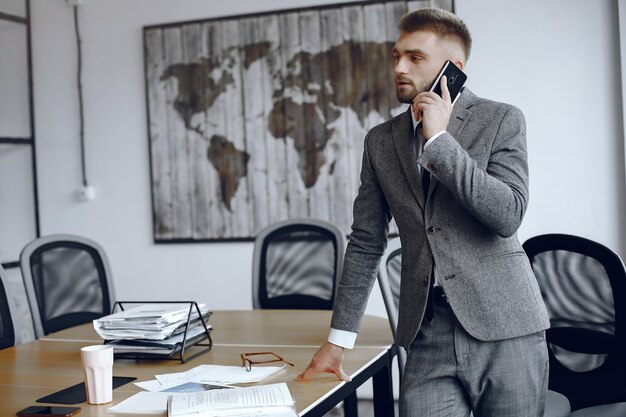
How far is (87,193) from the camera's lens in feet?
15.3

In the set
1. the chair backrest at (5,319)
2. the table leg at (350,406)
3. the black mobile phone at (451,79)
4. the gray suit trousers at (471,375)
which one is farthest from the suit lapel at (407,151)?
the chair backrest at (5,319)

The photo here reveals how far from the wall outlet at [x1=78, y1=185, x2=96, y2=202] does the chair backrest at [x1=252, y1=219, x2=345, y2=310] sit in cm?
185

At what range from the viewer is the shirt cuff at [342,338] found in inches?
73.7

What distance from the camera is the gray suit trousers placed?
162 cm

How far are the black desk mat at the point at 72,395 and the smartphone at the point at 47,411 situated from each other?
0.07 meters

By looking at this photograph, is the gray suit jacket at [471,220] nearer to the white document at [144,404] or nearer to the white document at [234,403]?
the white document at [234,403]

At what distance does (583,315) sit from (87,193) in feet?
10.8

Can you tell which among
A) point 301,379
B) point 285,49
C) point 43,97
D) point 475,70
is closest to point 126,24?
point 43,97

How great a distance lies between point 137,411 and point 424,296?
672mm

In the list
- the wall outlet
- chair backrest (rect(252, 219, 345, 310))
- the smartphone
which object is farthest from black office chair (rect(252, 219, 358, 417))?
the wall outlet

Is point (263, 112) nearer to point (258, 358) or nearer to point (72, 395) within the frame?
point (258, 358)

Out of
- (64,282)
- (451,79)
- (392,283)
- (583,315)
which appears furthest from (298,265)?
(451,79)

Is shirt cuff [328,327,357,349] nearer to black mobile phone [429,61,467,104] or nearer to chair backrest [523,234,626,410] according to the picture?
black mobile phone [429,61,467,104]

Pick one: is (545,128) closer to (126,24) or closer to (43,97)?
(126,24)
